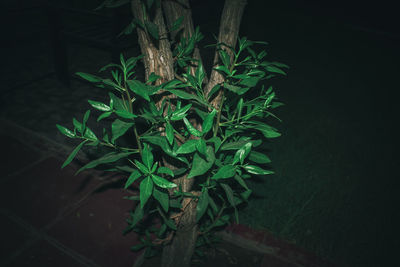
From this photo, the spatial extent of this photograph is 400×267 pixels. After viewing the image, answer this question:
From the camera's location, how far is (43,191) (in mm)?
2551

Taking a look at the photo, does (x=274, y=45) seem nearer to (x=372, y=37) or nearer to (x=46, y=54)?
(x=372, y=37)

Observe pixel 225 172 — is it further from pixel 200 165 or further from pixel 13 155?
pixel 13 155

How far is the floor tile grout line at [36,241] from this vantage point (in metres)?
1.99

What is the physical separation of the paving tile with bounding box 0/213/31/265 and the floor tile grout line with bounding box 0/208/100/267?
0.08 feet

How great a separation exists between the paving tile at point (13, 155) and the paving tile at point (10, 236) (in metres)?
0.66

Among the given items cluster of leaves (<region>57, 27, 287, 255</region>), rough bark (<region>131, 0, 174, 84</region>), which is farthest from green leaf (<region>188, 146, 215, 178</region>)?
rough bark (<region>131, 0, 174, 84</region>)

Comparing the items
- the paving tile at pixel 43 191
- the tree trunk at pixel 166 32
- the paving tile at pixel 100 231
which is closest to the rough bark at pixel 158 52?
the tree trunk at pixel 166 32

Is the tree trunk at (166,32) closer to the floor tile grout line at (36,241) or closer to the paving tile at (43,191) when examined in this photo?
the floor tile grout line at (36,241)

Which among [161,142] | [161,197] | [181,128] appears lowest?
[161,197]

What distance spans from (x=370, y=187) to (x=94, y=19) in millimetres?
7492

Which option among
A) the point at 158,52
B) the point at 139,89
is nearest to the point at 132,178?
the point at 139,89

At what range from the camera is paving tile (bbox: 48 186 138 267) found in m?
2.06

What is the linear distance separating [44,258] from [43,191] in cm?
75

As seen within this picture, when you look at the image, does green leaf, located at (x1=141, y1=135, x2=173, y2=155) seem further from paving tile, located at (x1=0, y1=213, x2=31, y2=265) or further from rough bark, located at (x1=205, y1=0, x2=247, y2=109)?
paving tile, located at (x1=0, y1=213, x2=31, y2=265)
